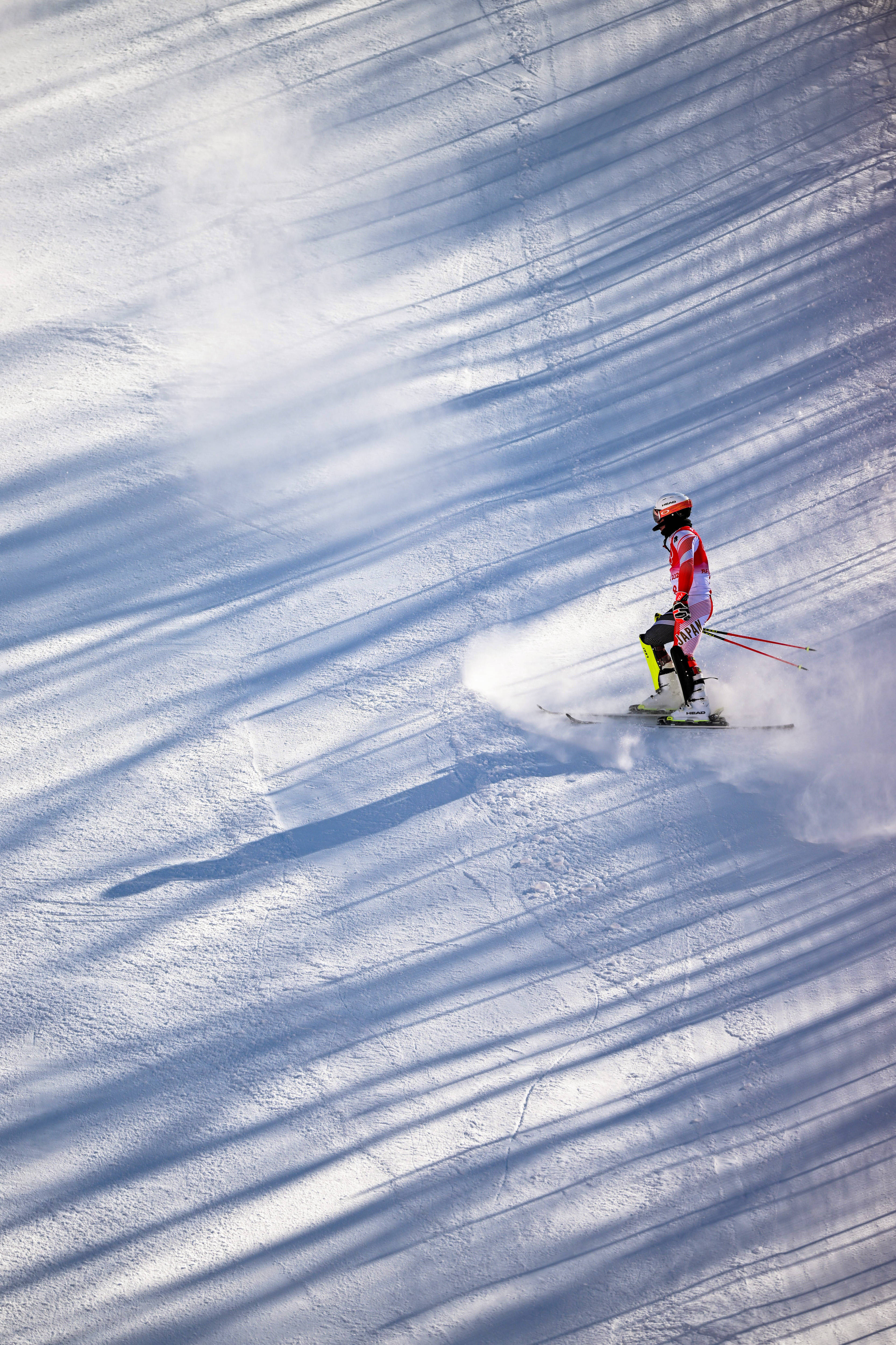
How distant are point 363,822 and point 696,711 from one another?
9.04 feet

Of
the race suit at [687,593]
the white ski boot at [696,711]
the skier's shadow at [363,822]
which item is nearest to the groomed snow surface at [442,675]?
the skier's shadow at [363,822]

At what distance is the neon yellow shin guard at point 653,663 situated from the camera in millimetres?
7336

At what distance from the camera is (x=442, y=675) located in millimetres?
7953

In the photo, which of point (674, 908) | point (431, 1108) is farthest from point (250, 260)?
point (431, 1108)

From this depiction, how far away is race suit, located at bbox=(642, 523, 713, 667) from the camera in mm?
7145

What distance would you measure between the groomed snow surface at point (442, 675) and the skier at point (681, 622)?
46 centimetres

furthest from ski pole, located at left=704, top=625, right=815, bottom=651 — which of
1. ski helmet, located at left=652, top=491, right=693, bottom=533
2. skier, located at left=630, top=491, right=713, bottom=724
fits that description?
ski helmet, located at left=652, top=491, right=693, bottom=533

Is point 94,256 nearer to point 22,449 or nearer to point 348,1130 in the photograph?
point 22,449

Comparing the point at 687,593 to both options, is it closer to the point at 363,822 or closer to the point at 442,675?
the point at 442,675

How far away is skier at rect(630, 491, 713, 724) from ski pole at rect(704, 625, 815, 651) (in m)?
0.58

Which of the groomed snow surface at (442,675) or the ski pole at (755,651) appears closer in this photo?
the groomed snow surface at (442,675)

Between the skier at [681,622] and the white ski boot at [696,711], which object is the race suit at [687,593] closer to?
the skier at [681,622]

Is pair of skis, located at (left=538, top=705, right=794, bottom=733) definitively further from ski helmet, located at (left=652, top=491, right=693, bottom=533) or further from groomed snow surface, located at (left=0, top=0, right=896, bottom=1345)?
Answer: ski helmet, located at (left=652, top=491, right=693, bottom=533)

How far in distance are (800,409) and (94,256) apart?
7188 millimetres
